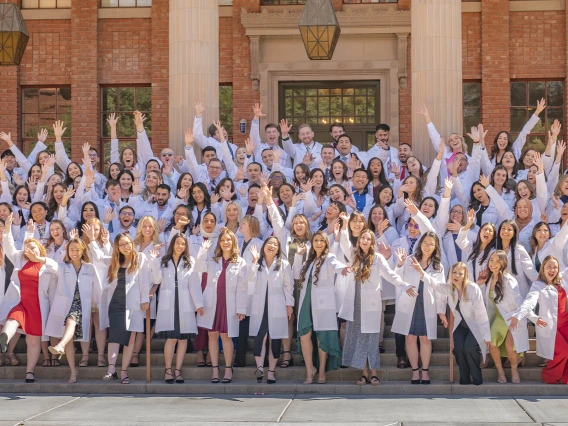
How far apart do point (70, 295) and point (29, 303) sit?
52 cm

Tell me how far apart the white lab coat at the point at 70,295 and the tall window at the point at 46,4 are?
1016 cm

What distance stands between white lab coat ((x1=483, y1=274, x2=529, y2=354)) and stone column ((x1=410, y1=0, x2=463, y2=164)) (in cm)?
425

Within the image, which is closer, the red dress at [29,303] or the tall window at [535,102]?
the red dress at [29,303]

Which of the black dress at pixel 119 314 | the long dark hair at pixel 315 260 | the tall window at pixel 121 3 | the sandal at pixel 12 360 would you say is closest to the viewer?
the long dark hair at pixel 315 260

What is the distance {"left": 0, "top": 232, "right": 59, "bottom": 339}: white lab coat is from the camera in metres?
13.7

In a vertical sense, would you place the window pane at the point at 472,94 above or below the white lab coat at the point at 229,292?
above

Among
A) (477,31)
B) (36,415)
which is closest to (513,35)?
(477,31)

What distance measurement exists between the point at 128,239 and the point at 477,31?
10.8 meters

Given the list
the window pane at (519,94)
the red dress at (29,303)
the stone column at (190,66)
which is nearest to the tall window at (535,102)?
the window pane at (519,94)

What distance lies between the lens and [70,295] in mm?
13734

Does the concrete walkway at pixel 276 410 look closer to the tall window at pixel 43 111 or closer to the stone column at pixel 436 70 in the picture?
the stone column at pixel 436 70

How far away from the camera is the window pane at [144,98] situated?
890 inches

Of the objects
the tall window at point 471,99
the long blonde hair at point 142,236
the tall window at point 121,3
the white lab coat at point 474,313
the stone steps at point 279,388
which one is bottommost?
the stone steps at point 279,388

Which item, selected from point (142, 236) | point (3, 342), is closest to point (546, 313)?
point (142, 236)
